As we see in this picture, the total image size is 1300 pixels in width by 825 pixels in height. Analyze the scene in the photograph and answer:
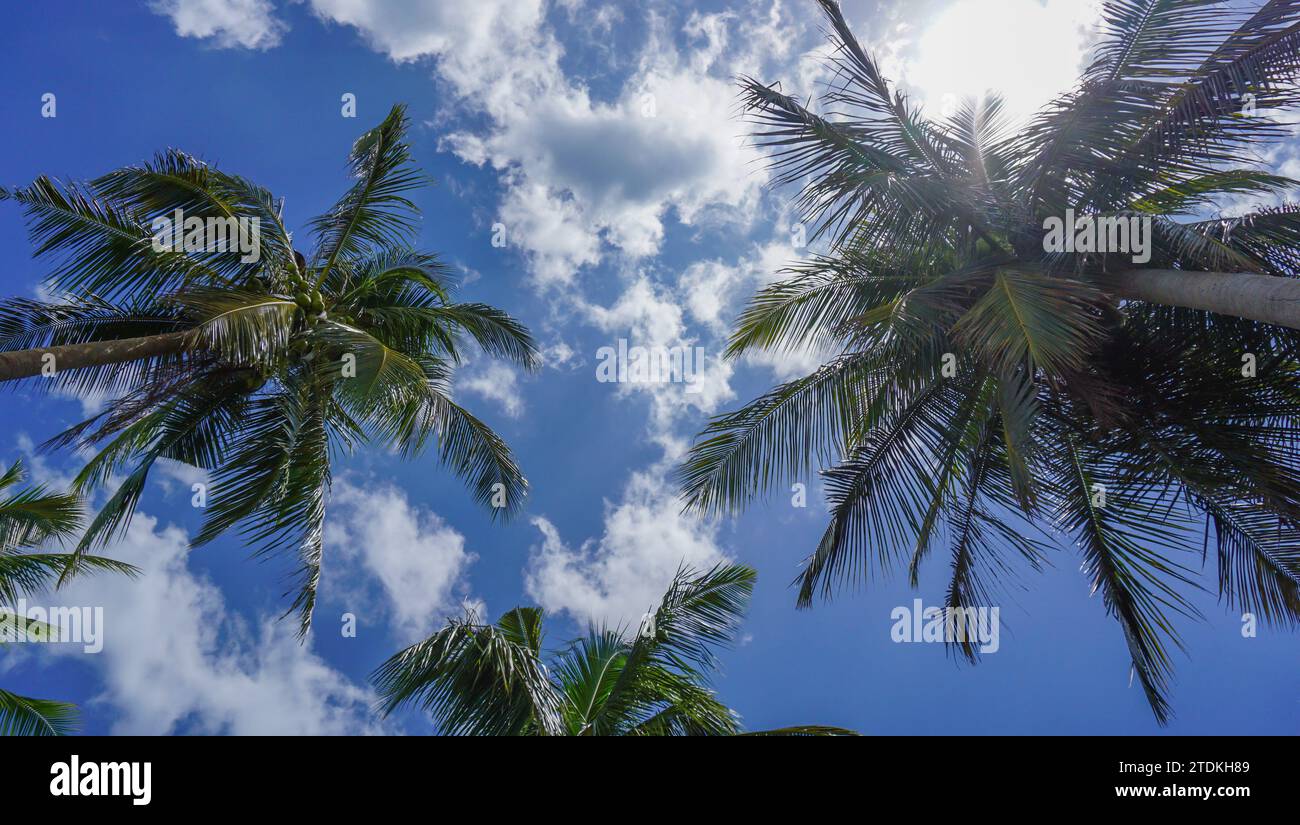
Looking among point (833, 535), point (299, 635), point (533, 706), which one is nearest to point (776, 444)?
point (833, 535)

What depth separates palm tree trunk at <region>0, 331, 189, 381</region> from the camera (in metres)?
7.43

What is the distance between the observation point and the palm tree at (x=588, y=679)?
22.9 feet

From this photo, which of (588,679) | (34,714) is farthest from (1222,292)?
(34,714)

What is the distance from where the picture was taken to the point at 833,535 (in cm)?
1022

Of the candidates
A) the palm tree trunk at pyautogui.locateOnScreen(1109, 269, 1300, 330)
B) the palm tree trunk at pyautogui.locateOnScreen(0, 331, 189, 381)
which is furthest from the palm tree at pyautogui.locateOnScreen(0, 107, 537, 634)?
the palm tree trunk at pyautogui.locateOnScreen(1109, 269, 1300, 330)

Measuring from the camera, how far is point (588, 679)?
877cm

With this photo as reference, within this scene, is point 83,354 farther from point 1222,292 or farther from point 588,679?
point 1222,292

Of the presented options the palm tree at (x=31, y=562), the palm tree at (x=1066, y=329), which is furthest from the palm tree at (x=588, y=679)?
the palm tree at (x=31, y=562)

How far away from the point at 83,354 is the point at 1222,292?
11.0 metres

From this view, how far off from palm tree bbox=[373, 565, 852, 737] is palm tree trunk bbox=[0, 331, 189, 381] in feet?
15.1

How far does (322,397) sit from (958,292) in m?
8.78

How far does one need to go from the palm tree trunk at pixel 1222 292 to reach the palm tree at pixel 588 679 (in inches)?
188

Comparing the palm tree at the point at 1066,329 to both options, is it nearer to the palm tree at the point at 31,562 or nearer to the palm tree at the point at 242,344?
the palm tree at the point at 242,344
